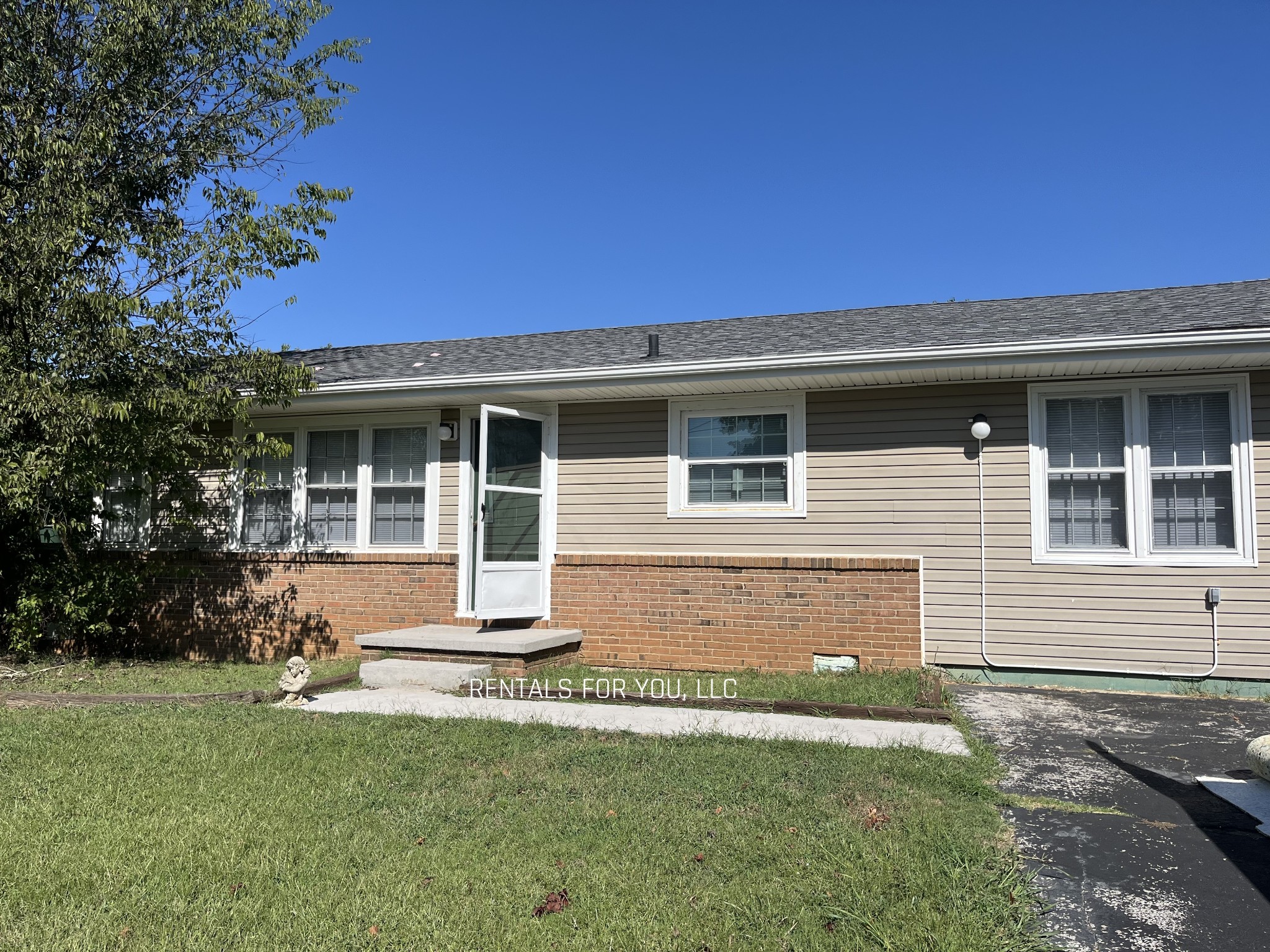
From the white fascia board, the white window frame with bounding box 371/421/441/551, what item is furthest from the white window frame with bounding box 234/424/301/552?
the white fascia board

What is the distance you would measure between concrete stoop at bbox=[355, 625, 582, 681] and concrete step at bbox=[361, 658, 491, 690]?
2.4 inches

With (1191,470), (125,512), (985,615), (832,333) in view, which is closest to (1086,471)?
(1191,470)

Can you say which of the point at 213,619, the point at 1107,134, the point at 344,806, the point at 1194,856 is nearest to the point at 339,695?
the point at 344,806

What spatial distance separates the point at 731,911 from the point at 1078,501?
6.02m

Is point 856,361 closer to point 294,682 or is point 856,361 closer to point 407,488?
point 407,488

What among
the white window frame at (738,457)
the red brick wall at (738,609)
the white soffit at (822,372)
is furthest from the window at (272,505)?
the white window frame at (738,457)

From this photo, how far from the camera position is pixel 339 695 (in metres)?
7.00

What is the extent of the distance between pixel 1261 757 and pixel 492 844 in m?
3.71

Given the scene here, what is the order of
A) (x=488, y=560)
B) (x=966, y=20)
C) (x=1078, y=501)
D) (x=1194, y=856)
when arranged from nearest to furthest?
(x=1194, y=856) → (x=1078, y=501) → (x=488, y=560) → (x=966, y=20)

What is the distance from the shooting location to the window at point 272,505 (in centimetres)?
1012

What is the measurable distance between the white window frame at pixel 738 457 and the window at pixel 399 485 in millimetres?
2738

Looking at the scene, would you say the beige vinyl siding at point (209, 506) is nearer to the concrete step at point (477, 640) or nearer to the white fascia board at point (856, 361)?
the white fascia board at point (856, 361)

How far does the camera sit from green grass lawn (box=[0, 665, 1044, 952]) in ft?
9.29

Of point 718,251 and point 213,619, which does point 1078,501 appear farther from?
point 718,251
